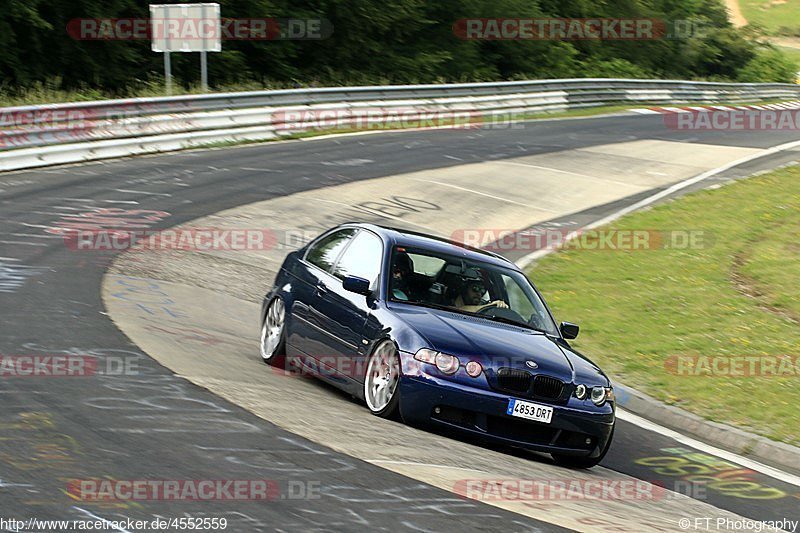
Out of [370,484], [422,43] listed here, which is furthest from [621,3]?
[370,484]

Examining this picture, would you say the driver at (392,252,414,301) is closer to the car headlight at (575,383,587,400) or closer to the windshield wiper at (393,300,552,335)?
the windshield wiper at (393,300,552,335)

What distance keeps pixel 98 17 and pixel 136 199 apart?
2129cm

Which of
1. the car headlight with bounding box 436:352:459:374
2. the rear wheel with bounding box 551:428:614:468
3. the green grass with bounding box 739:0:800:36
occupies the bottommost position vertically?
the rear wheel with bounding box 551:428:614:468

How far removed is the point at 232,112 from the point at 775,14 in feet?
382

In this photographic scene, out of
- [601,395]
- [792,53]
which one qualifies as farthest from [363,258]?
[792,53]

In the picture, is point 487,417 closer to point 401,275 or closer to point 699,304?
point 401,275

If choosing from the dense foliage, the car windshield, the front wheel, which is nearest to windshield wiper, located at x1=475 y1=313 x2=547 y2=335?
the car windshield

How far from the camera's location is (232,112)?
27094 mm

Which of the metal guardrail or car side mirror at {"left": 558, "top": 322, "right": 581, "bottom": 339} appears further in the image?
the metal guardrail

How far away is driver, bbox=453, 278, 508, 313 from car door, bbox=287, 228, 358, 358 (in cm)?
116

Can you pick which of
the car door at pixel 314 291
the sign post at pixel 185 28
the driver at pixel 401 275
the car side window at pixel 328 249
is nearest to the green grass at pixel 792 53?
the sign post at pixel 185 28

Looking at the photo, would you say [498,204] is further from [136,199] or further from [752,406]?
[752,406]

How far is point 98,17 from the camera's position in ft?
127

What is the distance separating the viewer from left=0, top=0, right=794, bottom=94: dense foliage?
37906mm
